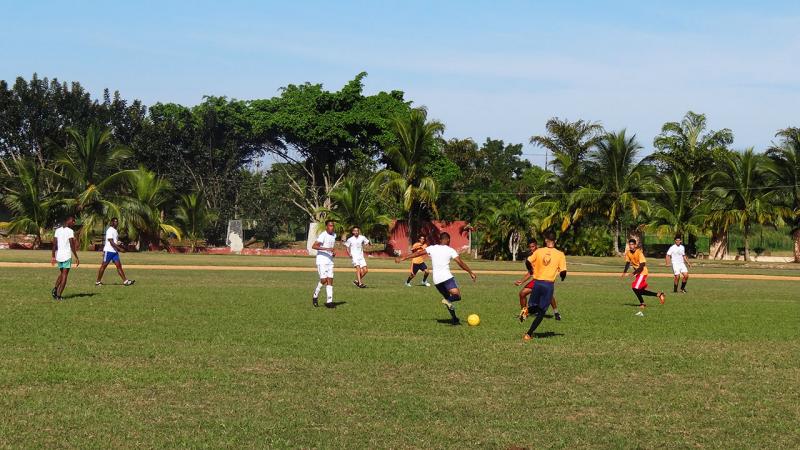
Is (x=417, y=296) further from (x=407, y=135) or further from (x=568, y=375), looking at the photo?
(x=407, y=135)

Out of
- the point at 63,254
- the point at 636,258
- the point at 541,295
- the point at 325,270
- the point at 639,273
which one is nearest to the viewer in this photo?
the point at 541,295

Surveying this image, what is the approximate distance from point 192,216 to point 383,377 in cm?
4945

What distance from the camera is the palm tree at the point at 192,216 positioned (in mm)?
58062

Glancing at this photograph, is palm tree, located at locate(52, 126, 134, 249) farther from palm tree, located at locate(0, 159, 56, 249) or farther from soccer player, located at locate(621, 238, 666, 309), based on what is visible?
soccer player, located at locate(621, 238, 666, 309)

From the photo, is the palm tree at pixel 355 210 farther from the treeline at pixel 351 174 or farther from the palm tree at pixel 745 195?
the palm tree at pixel 745 195

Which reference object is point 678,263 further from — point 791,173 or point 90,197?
point 90,197

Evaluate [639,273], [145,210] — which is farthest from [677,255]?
[145,210]

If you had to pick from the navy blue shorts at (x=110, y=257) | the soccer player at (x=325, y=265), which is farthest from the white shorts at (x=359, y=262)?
the soccer player at (x=325, y=265)

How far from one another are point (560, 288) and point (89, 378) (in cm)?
1974

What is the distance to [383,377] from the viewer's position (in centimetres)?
1049

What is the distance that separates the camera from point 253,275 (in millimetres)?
32469

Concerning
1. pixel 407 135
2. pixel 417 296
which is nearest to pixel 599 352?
pixel 417 296

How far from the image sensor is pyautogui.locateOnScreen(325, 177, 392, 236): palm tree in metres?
55.3

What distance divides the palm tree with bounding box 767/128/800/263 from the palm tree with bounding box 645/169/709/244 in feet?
14.4
